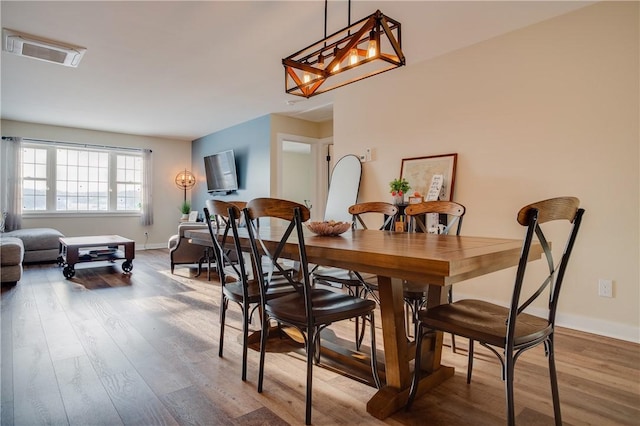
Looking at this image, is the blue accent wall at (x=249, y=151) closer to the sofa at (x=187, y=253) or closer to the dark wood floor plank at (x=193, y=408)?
the sofa at (x=187, y=253)

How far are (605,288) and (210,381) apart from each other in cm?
279

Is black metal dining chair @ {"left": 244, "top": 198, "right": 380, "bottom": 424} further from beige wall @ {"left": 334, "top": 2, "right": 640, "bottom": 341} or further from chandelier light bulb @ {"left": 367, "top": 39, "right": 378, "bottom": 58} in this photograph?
beige wall @ {"left": 334, "top": 2, "right": 640, "bottom": 341}

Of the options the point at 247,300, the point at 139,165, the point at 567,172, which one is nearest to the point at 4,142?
the point at 139,165

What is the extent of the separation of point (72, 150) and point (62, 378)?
643 cm

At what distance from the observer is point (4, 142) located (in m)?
6.18

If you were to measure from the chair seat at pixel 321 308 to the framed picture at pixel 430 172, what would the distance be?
2050 millimetres

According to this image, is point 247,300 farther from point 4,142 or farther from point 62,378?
point 4,142

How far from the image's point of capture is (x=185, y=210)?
7.55 metres

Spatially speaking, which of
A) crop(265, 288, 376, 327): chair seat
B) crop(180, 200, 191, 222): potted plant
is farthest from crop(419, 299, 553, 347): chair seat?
crop(180, 200, 191, 222): potted plant

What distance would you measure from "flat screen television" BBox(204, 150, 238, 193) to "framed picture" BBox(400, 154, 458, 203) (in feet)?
11.6

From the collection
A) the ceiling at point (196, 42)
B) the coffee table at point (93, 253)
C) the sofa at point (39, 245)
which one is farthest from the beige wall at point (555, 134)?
the sofa at point (39, 245)

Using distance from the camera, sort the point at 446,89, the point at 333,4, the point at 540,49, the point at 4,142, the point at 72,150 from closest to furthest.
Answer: the point at 333,4
the point at 540,49
the point at 446,89
the point at 4,142
the point at 72,150

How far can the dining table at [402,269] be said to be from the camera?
116 cm

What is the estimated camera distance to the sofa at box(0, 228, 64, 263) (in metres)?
5.37
